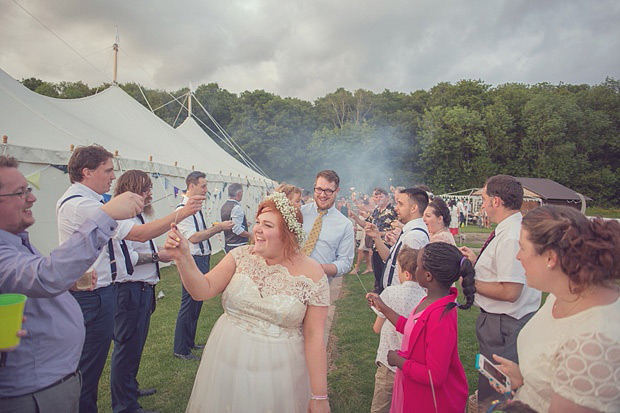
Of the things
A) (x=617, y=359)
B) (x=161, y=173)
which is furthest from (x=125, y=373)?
(x=161, y=173)

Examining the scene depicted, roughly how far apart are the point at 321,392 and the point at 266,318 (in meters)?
0.56

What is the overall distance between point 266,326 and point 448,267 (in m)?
Result: 1.32

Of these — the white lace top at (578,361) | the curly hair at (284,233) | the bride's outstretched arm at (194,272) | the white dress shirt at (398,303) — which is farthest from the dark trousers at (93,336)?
the white lace top at (578,361)

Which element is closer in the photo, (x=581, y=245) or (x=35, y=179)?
(x=581, y=245)

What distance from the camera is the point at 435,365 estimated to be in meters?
2.35

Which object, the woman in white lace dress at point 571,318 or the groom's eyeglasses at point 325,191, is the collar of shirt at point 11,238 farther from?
the groom's eyeglasses at point 325,191

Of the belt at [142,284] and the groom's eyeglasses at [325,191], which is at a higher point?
the groom's eyeglasses at [325,191]

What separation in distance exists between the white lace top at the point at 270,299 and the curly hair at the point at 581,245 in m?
1.32

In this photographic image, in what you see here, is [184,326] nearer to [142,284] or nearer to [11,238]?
[142,284]

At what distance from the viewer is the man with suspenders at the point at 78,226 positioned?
281cm

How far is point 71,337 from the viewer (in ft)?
6.75

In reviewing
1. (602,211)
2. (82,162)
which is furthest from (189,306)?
(602,211)

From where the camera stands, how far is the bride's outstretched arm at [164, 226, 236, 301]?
7.22 ft

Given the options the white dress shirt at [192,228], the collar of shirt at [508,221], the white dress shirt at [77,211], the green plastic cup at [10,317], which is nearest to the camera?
the green plastic cup at [10,317]
